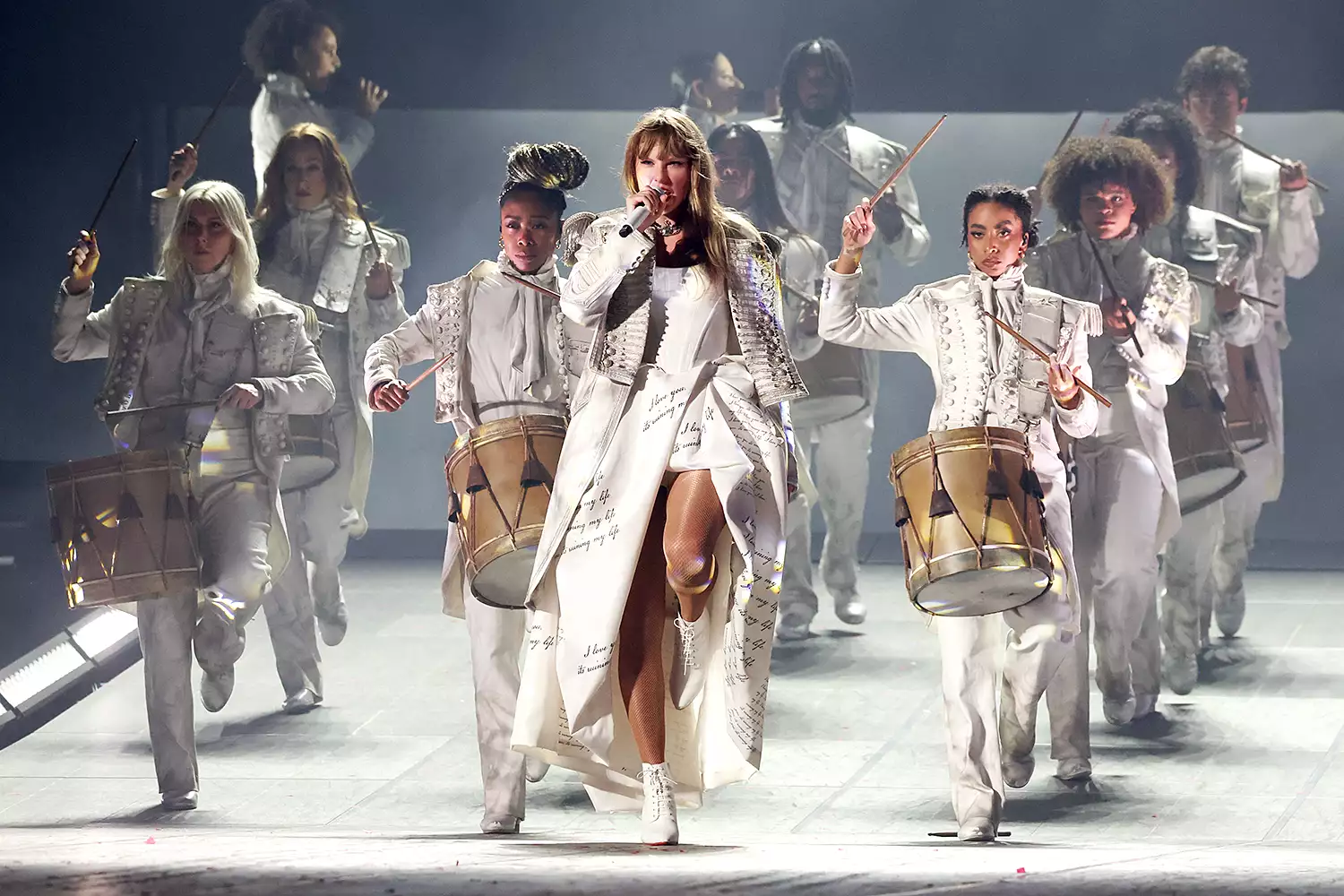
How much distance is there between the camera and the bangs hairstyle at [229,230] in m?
6.60

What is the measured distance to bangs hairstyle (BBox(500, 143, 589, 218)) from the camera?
5715 mm

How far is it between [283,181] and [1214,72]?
3.51 meters

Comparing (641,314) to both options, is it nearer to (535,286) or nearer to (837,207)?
(535,286)

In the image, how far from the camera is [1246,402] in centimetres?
800

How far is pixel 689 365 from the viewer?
485 centimetres

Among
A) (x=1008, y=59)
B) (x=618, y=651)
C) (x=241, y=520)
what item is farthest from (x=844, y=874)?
(x=1008, y=59)

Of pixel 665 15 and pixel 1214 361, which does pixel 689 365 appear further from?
pixel 665 15

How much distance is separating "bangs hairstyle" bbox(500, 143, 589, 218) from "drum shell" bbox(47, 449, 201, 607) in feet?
4.20

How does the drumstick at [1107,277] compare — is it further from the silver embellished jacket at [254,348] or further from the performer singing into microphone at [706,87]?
the silver embellished jacket at [254,348]

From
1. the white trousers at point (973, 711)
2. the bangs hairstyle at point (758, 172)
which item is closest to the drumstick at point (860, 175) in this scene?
the bangs hairstyle at point (758, 172)

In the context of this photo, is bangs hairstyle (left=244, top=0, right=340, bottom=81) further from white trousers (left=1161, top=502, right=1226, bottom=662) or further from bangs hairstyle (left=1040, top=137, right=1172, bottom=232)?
white trousers (left=1161, top=502, right=1226, bottom=662)

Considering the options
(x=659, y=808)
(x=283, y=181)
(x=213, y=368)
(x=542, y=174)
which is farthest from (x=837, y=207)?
(x=659, y=808)

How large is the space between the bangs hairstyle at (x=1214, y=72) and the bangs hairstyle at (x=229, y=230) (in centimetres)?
376

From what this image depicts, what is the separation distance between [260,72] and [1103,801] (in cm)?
451
